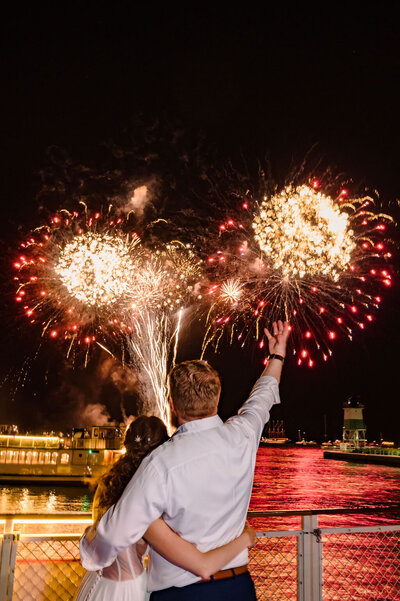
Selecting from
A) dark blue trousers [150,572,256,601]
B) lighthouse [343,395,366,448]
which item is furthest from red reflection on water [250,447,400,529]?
lighthouse [343,395,366,448]

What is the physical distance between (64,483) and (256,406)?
48971 millimetres

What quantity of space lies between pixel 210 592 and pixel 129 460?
0.91 metres

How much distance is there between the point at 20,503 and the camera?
115ft

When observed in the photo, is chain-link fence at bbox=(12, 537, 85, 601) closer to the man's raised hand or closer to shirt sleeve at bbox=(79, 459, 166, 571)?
shirt sleeve at bbox=(79, 459, 166, 571)

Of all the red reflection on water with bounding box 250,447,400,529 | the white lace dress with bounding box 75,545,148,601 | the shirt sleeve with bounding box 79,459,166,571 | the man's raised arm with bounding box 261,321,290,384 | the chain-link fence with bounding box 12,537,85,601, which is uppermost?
the man's raised arm with bounding box 261,321,290,384

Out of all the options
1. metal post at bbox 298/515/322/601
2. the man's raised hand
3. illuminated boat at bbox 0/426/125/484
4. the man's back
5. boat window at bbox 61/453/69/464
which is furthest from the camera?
boat window at bbox 61/453/69/464

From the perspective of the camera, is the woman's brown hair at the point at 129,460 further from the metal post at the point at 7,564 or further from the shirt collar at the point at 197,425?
the metal post at the point at 7,564

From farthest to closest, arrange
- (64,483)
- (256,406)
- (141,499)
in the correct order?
(64,483) < (256,406) < (141,499)

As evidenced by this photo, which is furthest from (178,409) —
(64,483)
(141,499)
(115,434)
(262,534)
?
(115,434)

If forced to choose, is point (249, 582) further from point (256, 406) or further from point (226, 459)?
point (256, 406)

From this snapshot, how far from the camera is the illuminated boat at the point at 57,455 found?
48.3 m

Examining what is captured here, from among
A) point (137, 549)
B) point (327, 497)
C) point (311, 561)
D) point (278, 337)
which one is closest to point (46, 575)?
point (137, 549)

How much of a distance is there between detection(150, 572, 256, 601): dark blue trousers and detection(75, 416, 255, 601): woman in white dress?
0.12 meters

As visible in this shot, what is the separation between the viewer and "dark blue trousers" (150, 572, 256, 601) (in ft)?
7.86
